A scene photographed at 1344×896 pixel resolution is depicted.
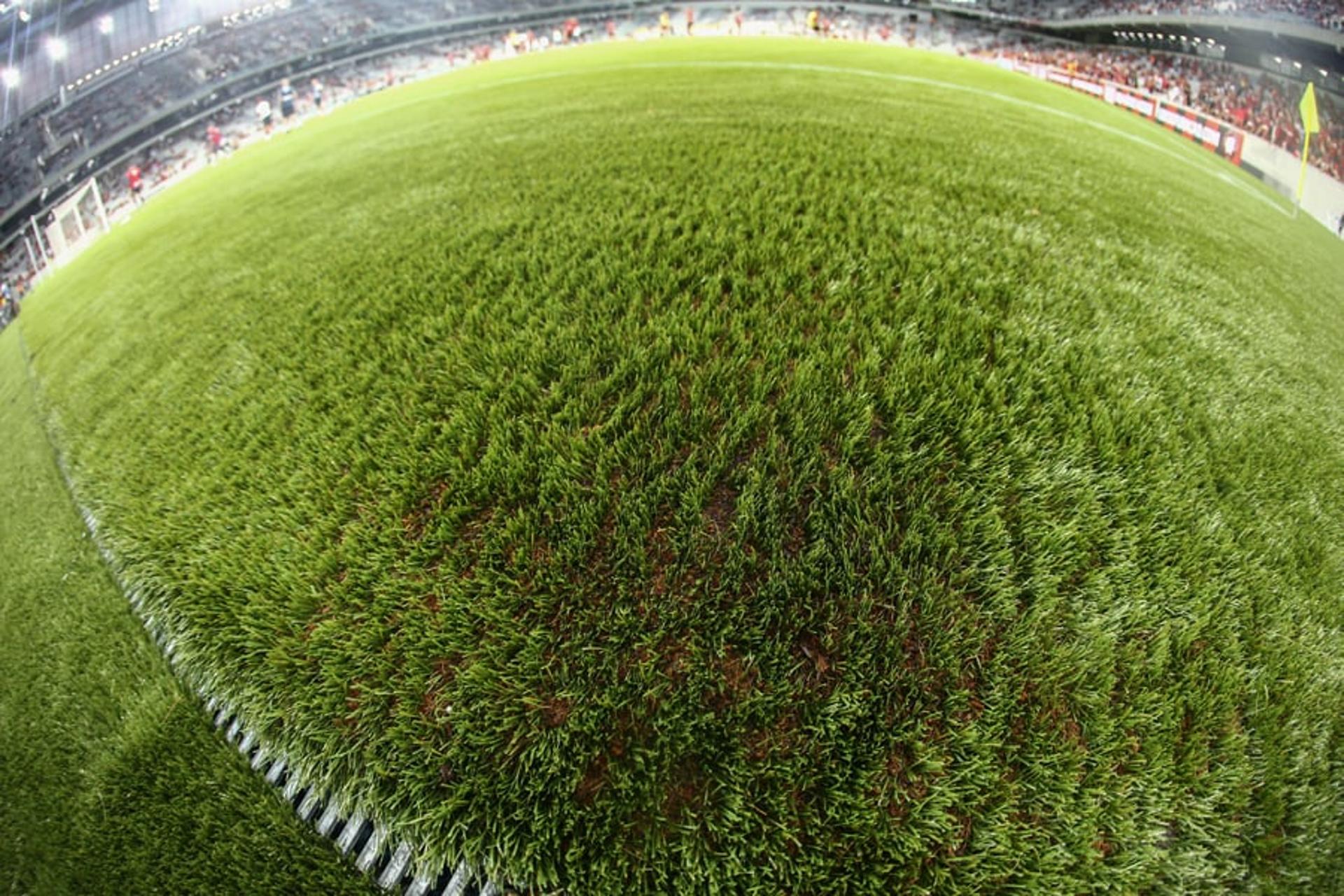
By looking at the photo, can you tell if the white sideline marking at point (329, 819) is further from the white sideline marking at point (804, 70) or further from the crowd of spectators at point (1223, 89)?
the white sideline marking at point (804, 70)

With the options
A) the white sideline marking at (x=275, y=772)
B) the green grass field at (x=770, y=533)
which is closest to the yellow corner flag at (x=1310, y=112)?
the green grass field at (x=770, y=533)

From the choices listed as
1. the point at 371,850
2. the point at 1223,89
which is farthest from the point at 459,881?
the point at 1223,89

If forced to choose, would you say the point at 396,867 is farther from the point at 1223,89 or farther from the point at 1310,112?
the point at 1223,89

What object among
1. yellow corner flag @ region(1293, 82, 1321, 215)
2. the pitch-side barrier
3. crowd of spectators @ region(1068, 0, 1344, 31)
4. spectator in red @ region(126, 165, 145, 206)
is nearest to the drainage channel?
spectator in red @ region(126, 165, 145, 206)

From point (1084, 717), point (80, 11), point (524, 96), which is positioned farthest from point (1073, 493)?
point (524, 96)

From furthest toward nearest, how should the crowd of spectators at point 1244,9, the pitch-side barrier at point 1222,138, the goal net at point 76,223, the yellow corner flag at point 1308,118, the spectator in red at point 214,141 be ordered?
the spectator in red at point 214,141
the pitch-side barrier at point 1222,138
the yellow corner flag at point 1308,118
the crowd of spectators at point 1244,9
the goal net at point 76,223

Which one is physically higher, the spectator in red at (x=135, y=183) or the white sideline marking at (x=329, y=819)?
the spectator in red at (x=135, y=183)

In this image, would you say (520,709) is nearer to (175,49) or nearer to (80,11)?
(80,11)
